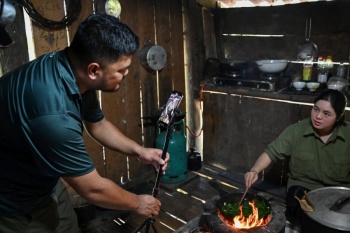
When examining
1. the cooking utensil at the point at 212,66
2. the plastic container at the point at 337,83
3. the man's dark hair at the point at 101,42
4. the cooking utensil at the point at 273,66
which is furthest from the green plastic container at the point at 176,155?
the man's dark hair at the point at 101,42

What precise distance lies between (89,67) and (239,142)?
3.87m

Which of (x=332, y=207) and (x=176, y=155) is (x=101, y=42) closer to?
(x=332, y=207)

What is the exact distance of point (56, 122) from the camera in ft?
5.39

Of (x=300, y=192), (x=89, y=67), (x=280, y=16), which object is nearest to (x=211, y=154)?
(x=300, y=192)

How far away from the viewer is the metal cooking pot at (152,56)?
4719 millimetres

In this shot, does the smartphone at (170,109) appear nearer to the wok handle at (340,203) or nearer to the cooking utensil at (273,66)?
the wok handle at (340,203)

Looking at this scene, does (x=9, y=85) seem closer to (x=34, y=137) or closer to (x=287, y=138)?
(x=34, y=137)

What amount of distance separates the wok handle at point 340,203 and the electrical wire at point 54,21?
3661mm

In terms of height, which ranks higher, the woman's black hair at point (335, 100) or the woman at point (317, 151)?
the woman's black hair at point (335, 100)

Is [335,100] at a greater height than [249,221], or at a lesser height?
greater

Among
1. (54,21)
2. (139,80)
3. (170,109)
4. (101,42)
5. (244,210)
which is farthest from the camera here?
(139,80)

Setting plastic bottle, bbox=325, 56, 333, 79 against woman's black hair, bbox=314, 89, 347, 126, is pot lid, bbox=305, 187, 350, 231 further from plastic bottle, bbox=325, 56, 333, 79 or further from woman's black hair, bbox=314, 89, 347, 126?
plastic bottle, bbox=325, 56, 333, 79

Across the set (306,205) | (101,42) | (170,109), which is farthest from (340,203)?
(101,42)

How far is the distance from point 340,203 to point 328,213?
0.46 feet
